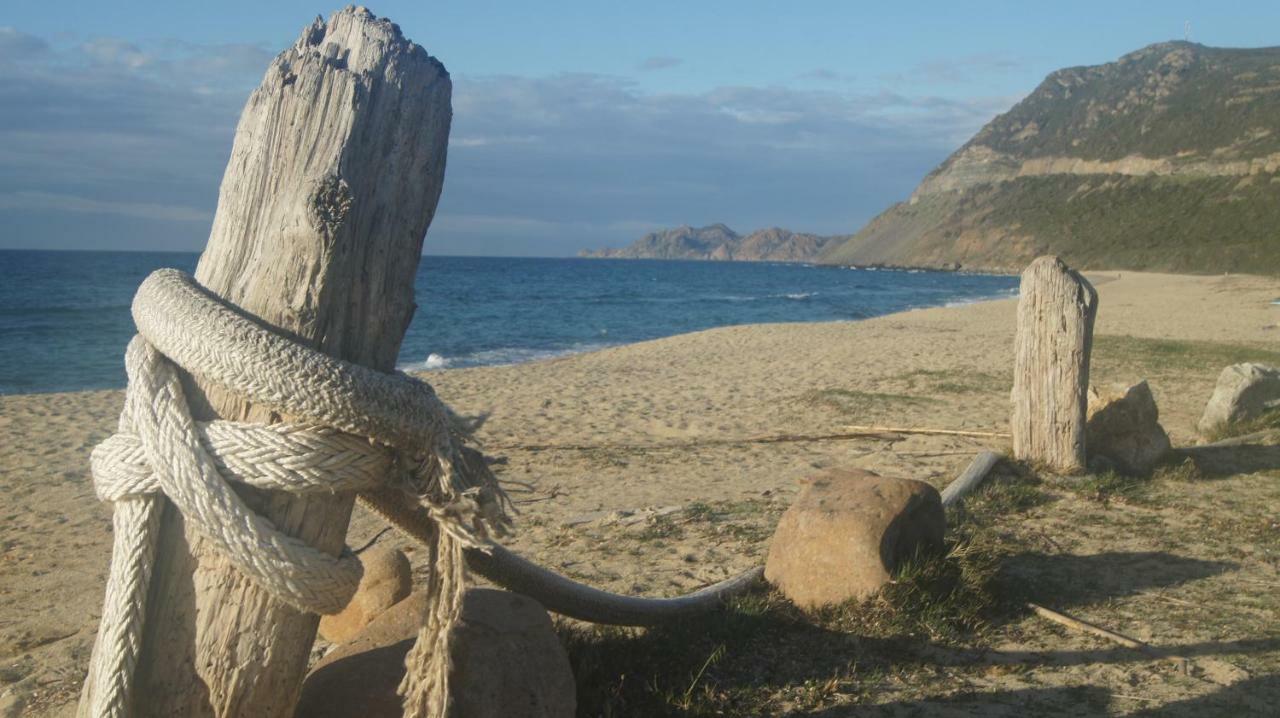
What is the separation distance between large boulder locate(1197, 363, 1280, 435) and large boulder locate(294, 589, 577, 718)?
726 centimetres

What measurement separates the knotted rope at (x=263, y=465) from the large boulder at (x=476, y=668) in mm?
841

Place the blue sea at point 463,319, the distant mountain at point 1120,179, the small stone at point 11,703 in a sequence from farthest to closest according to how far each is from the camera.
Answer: the distant mountain at point 1120,179, the blue sea at point 463,319, the small stone at point 11,703

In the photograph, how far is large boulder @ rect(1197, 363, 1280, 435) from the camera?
7.90m

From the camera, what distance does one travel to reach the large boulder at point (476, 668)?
2596 millimetres

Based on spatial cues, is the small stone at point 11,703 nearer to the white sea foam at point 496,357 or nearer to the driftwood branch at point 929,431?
the driftwood branch at point 929,431

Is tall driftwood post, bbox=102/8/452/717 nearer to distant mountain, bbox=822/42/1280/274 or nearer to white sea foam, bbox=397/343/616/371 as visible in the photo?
white sea foam, bbox=397/343/616/371

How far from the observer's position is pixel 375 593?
3.80 meters

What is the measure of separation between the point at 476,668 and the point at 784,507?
12.3 feet

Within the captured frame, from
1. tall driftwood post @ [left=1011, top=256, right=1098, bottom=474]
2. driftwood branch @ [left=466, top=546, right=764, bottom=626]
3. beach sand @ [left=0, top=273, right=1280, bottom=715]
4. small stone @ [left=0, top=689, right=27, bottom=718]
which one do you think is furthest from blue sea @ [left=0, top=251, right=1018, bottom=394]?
driftwood branch @ [left=466, top=546, right=764, bottom=626]

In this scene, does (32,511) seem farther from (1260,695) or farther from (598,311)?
(598,311)

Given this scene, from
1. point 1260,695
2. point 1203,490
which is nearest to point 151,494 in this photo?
point 1260,695

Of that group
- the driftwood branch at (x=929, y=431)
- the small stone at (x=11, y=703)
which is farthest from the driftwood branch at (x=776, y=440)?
the small stone at (x=11, y=703)

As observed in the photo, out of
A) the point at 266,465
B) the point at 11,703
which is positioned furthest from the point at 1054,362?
the point at 11,703

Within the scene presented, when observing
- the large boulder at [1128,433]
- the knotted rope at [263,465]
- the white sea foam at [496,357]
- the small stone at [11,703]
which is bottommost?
the white sea foam at [496,357]
